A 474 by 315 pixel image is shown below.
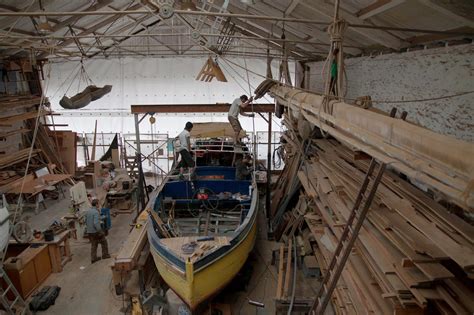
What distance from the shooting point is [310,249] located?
6.50 meters

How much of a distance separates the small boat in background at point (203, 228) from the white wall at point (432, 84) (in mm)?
3211

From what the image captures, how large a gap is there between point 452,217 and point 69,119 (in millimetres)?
16697

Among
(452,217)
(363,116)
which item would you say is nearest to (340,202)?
(452,217)

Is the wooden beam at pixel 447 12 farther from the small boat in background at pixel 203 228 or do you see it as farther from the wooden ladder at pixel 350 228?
the small boat in background at pixel 203 228

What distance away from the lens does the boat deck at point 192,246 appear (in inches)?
193

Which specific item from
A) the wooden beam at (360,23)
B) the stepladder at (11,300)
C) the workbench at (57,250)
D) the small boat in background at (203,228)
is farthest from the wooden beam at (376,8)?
the workbench at (57,250)

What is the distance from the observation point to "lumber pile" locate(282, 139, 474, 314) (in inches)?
100

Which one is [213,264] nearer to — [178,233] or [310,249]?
[178,233]

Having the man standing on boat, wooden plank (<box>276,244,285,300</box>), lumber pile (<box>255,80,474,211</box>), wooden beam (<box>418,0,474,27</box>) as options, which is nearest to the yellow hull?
wooden plank (<box>276,244,285,300</box>)

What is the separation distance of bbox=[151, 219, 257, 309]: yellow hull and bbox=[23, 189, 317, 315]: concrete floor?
967 mm

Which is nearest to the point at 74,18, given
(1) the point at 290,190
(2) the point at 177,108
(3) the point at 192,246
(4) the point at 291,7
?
(2) the point at 177,108

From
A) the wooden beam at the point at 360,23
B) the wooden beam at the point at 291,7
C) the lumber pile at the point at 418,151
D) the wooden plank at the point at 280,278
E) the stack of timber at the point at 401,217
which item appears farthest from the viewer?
the wooden beam at the point at 291,7

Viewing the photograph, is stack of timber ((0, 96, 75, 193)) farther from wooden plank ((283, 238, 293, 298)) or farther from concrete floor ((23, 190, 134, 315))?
wooden plank ((283, 238, 293, 298))

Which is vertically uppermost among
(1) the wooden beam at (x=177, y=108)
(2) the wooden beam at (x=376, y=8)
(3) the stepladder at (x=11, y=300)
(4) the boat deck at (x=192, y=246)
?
(2) the wooden beam at (x=376, y=8)
